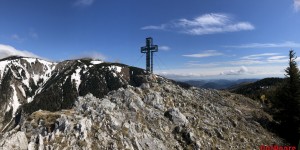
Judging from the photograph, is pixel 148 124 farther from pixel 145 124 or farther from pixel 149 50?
pixel 149 50

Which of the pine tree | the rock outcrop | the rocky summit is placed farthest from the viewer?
the pine tree

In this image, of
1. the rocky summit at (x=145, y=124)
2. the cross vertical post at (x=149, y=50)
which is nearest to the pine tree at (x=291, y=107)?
Result: the rocky summit at (x=145, y=124)

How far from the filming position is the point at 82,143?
28766mm

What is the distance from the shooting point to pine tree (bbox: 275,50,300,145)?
44.3 meters

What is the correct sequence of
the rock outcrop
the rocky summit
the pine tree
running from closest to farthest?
the rocky summit < the rock outcrop < the pine tree

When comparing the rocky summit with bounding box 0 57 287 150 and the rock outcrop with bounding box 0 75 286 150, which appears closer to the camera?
the rocky summit with bounding box 0 57 287 150

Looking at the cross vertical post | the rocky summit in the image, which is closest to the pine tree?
the rocky summit

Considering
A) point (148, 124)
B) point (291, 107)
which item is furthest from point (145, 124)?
point (291, 107)

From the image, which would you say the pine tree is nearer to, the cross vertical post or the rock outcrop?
the rock outcrop

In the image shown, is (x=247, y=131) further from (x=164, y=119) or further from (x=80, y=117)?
(x=80, y=117)

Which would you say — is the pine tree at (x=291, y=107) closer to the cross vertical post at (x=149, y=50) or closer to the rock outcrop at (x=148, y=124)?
the rock outcrop at (x=148, y=124)

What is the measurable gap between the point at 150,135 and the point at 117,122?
14.8ft

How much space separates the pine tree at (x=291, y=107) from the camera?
44312 mm

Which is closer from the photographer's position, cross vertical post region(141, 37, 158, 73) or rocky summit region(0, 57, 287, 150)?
rocky summit region(0, 57, 287, 150)
